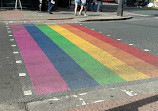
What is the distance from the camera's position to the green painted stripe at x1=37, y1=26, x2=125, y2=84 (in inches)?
221

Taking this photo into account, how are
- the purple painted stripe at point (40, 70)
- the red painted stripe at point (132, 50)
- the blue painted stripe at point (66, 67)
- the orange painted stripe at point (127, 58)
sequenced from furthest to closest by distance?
the red painted stripe at point (132, 50)
the orange painted stripe at point (127, 58)
the blue painted stripe at point (66, 67)
the purple painted stripe at point (40, 70)

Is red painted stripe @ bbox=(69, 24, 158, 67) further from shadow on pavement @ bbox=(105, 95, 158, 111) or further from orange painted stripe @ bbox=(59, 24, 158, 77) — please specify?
shadow on pavement @ bbox=(105, 95, 158, 111)

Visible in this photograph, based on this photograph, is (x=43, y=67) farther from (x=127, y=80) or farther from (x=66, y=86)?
(x=127, y=80)

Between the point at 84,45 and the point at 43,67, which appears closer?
the point at 43,67

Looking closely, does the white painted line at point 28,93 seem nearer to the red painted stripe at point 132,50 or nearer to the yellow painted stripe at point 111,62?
the yellow painted stripe at point 111,62

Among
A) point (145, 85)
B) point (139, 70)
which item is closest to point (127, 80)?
point (145, 85)

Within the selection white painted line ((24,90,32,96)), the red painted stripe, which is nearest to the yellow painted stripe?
the red painted stripe

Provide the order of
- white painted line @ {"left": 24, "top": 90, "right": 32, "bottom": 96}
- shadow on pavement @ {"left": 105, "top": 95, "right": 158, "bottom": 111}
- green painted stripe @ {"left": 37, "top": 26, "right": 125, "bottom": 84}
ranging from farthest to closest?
green painted stripe @ {"left": 37, "top": 26, "right": 125, "bottom": 84} < white painted line @ {"left": 24, "top": 90, "right": 32, "bottom": 96} < shadow on pavement @ {"left": 105, "top": 95, "right": 158, "bottom": 111}

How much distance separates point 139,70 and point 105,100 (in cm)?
215

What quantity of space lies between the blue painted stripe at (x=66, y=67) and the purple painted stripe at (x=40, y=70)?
0.45 feet

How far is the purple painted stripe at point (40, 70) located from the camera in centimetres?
503

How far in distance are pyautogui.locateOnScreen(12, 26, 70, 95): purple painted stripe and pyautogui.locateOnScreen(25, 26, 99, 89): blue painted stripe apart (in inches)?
5.4

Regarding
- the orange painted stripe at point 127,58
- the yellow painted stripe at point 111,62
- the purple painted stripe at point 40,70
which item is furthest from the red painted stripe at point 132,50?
the purple painted stripe at point 40,70

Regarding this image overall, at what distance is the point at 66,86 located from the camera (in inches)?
200
